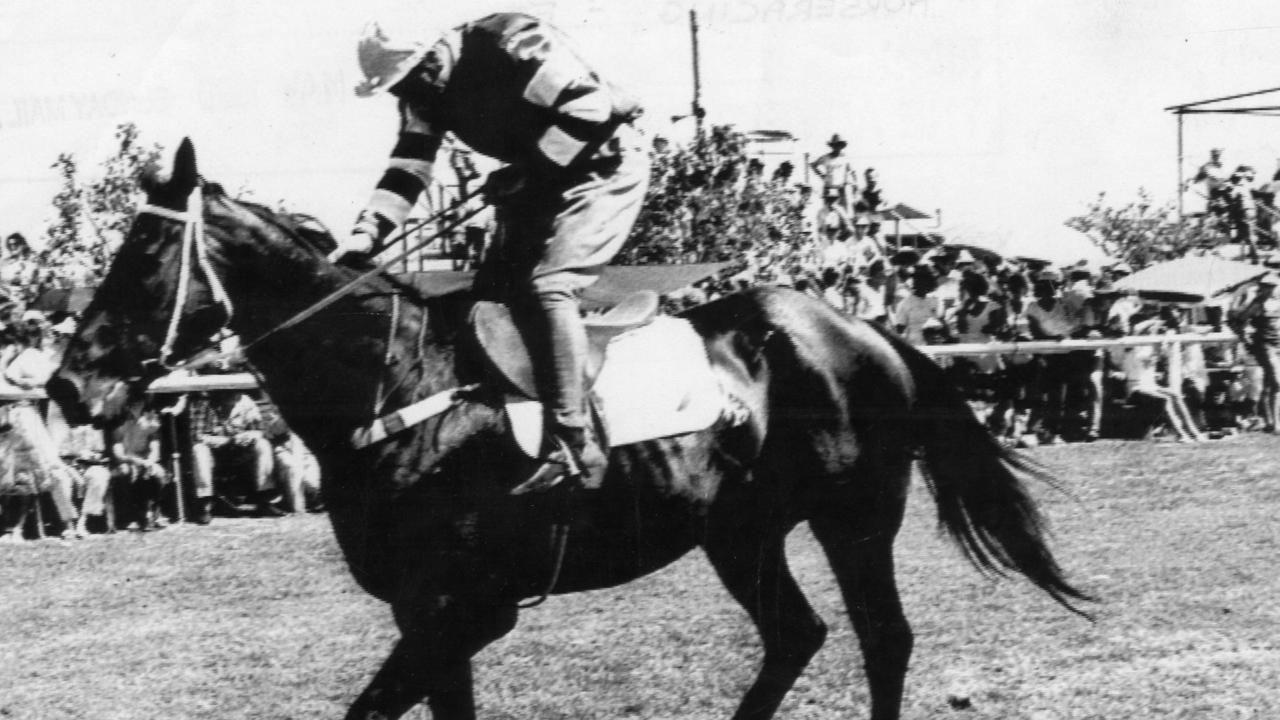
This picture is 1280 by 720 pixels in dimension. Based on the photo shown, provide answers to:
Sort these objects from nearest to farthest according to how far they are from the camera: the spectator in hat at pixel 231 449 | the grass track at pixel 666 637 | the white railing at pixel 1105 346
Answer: the grass track at pixel 666 637 < the spectator in hat at pixel 231 449 < the white railing at pixel 1105 346

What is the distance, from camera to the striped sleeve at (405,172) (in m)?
4.67

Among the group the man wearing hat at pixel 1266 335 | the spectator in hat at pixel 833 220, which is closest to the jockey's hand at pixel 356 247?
the spectator in hat at pixel 833 220

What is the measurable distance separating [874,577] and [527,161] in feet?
6.68

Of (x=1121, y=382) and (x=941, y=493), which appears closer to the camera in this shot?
(x=941, y=493)

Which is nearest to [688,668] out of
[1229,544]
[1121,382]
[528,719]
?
[528,719]

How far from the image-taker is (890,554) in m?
5.68

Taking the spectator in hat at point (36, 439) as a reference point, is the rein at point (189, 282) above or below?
above

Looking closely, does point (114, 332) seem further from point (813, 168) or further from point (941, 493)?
point (813, 168)

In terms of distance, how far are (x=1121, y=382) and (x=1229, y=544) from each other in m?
6.15

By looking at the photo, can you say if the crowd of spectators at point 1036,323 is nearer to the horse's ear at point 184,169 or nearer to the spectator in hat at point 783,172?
the spectator in hat at point 783,172

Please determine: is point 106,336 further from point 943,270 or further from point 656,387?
point 943,270

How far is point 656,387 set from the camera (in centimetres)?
502

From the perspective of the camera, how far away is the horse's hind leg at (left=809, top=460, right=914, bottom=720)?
17.9ft

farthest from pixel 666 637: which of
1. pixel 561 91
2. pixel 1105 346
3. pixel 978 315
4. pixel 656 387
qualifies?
pixel 1105 346
